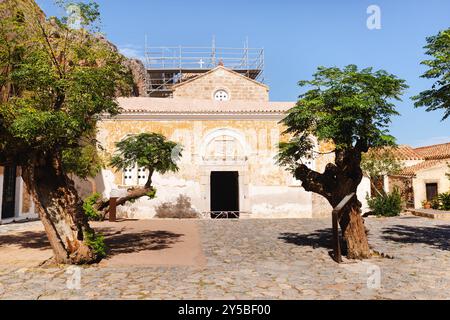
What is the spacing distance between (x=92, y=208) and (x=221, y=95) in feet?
43.4

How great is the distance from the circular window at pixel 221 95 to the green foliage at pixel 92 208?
11.6 meters

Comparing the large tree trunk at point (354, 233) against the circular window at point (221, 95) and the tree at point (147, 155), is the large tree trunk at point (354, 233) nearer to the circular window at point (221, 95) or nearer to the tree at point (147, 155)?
the tree at point (147, 155)

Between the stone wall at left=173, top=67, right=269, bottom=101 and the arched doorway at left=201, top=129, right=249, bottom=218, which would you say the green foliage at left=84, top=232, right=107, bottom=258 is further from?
the stone wall at left=173, top=67, right=269, bottom=101

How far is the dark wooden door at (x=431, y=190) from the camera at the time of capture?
24031 millimetres

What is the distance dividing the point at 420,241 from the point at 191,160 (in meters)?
11.4

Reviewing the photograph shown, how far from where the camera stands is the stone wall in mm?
25500

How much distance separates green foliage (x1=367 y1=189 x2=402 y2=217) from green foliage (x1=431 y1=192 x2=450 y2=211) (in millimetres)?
3143

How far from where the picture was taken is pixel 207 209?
1884cm

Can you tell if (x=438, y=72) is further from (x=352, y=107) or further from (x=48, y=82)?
(x=48, y=82)

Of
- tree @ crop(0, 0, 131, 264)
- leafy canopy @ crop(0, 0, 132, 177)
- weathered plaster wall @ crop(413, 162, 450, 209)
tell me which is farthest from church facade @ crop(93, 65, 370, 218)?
tree @ crop(0, 0, 131, 264)

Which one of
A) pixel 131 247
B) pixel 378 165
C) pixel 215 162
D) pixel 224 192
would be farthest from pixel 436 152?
pixel 131 247

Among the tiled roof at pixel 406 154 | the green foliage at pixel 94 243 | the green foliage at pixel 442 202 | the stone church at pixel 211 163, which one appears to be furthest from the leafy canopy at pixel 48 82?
the tiled roof at pixel 406 154

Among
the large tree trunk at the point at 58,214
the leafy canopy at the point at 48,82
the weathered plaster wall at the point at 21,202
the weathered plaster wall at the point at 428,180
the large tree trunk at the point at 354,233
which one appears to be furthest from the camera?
the weathered plaster wall at the point at 428,180
